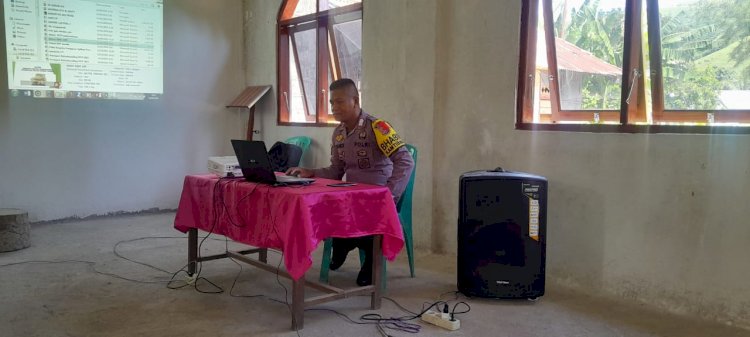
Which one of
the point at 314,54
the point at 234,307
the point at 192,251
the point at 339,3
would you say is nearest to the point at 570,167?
the point at 234,307

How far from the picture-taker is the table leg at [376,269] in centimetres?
316

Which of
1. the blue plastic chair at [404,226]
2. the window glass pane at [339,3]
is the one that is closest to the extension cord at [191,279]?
the blue plastic chair at [404,226]

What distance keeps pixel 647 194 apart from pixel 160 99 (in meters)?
5.11

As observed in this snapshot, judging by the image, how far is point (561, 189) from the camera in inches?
148

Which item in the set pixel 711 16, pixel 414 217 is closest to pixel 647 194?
pixel 711 16

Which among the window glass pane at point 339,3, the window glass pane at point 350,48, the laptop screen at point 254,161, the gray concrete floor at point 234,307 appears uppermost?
the window glass pane at point 339,3

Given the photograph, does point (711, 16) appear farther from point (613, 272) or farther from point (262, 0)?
point (262, 0)

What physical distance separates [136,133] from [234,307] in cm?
367

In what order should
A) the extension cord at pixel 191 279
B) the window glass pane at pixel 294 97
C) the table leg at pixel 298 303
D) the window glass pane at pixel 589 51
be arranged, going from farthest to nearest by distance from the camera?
the window glass pane at pixel 294 97, the extension cord at pixel 191 279, the window glass pane at pixel 589 51, the table leg at pixel 298 303

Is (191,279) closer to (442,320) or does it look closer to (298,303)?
(298,303)

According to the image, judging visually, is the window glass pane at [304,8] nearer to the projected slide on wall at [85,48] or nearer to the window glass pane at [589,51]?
the projected slide on wall at [85,48]

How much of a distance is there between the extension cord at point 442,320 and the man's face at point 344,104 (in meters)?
1.28

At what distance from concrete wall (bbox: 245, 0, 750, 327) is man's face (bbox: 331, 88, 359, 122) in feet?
3.86

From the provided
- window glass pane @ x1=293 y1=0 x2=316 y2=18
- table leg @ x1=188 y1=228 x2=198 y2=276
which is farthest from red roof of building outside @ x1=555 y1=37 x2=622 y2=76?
window glass pane @ x1=293 y1=0 x2=316 y2=18
